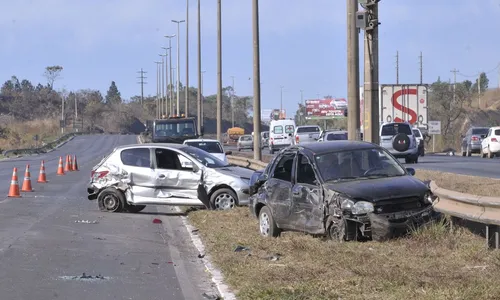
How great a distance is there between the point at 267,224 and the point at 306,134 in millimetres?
32243

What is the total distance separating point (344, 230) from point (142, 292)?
10.5ft

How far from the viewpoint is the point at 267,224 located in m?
12.7

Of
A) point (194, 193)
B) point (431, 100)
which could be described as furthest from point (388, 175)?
point (431, 100)

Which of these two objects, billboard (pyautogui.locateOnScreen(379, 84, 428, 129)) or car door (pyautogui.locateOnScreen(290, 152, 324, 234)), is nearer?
car door (pyautogui.locateOnScreen(290, 152, 324, 234))

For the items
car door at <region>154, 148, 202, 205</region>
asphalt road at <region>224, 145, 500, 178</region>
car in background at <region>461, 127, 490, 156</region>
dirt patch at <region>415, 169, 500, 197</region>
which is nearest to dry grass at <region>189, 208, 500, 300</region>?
dirt patch at <region>415, 169, 500, 197</region>

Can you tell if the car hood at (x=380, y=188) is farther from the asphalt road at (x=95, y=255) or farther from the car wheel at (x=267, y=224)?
the asphalt road at (x=95, y=255)

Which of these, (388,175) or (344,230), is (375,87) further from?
(344,230)

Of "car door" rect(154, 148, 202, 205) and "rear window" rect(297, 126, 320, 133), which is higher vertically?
"rear window" rect(297, 126, 320, 133)

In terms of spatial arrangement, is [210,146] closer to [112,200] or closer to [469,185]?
[112,200]

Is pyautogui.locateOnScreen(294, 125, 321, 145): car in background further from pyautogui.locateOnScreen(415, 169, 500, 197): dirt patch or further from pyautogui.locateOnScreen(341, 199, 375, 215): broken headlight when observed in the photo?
→ pyautogui.locateOnScreen(341, 199, 375, 215): broken headlight

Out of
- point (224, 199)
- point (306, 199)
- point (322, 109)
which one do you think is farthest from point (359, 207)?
point (322, 109)

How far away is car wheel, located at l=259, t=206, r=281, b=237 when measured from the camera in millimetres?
12422

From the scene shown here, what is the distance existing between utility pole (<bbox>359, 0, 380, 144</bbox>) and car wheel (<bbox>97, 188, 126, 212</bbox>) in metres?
5.57

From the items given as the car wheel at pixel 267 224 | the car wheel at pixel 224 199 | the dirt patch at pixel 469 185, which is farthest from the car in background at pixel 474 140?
the car wheel at pixel 267 224
